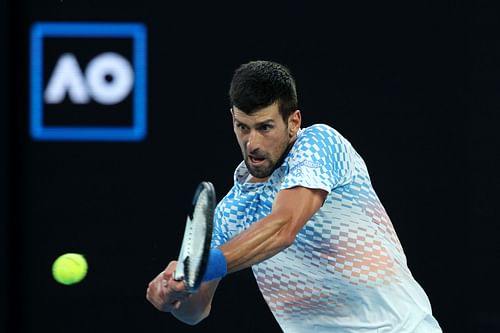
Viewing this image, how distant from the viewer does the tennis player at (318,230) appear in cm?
342

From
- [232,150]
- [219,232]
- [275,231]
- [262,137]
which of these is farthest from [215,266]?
[232,150]

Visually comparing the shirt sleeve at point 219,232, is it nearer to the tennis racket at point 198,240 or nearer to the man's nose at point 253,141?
the man's nose at point 253,141

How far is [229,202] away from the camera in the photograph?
3662 mm

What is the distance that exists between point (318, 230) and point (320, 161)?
316 mm

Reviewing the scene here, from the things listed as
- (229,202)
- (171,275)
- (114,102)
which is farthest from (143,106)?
(171,275)

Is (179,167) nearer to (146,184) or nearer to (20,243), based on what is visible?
(146,184)

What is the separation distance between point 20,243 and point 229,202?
1.69 m

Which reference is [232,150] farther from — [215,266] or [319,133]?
[215,266]

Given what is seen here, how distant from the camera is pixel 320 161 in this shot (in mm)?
3260

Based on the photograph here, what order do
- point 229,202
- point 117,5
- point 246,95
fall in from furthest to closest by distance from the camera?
point 117,5, point 229,202, point 246,95

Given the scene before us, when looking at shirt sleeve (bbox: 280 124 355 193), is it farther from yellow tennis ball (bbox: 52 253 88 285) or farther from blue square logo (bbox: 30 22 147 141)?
yellow tennis ball (bbox: 52 253 88 285)

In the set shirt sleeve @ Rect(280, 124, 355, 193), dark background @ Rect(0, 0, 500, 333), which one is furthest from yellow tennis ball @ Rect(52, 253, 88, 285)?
shirt sleeve @ Rect(280, 124, 355, 193)

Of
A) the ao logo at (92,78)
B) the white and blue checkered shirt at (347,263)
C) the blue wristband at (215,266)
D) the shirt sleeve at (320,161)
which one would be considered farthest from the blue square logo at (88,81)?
the blue wristband at (215,266)

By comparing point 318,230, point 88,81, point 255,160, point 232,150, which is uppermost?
point 88,81
